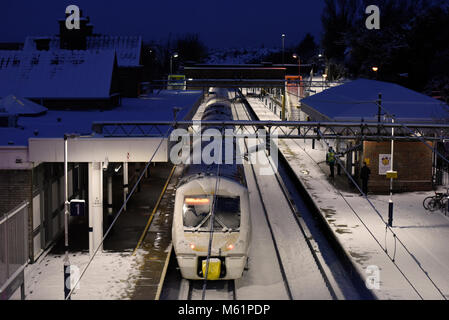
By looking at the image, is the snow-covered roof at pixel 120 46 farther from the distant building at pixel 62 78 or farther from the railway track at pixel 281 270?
the railway track at pixel 281 270

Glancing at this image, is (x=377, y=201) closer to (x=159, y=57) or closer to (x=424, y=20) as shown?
(x=424, y=20)

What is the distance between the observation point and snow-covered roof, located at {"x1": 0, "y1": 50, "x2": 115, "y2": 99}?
107ft

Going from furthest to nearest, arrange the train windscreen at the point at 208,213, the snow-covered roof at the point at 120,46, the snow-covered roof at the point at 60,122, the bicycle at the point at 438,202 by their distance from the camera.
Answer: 1. the snow-covered roof at the point at 120,46
2. the bicycle at the point at 438,202
3. the snow-covered roof at the point at 60,122
4. the train windscreen at the point at 208,213

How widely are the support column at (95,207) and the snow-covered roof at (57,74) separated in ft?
49.6

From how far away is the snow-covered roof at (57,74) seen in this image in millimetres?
32500

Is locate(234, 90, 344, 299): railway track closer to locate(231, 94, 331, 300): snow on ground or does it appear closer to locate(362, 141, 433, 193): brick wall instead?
locate(231, 94, 331, 300): snow on ground

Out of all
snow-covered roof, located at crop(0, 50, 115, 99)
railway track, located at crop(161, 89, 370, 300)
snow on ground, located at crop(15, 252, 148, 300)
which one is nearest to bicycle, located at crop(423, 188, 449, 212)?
railway track, located at crop(161, 89, 370, 300)

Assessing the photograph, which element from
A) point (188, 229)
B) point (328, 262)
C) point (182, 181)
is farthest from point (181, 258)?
point (328, 262)

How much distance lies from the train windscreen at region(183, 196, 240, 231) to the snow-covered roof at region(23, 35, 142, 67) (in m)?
33.8

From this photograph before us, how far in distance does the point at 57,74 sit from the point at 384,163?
64.3 ft

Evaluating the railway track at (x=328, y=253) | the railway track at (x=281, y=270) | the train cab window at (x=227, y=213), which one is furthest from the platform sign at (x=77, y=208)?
the railway track at (x=328, y=253)

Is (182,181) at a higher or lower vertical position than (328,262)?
higher
